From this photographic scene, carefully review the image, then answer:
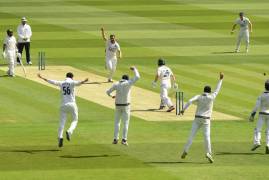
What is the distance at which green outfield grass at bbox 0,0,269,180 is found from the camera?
24.5m

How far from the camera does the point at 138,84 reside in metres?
39.2

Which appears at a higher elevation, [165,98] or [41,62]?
[165,98]

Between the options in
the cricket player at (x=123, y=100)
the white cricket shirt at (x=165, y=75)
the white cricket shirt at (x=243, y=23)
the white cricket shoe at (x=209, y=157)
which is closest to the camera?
the white cricket shoe at (x=209, y=157)

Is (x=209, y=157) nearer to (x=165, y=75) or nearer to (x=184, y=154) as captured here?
(x=184, y=154)

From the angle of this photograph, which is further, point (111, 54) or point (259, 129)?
point (111, 54)

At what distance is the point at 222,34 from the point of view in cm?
5644

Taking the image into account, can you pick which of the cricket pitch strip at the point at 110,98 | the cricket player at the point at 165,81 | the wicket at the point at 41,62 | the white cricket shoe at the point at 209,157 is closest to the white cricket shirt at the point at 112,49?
the cricket pitch strip at the point at 110,98

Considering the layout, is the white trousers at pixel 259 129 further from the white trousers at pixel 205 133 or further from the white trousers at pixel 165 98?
the white trousers at pixel 165 98

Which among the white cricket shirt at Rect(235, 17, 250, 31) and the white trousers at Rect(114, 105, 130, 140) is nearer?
the white trousers at Rect(114, 105, 130, 140)

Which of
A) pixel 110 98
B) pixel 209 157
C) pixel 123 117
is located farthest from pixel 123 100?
pixel 110 98

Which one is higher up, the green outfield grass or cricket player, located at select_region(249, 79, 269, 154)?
cricket player, located at select_region(249, 79, 269, 154)

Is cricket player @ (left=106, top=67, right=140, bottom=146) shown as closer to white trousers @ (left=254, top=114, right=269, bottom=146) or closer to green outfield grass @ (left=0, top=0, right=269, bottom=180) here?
green outfield grass @ (left=0, top=0, right=269, bottom=180)

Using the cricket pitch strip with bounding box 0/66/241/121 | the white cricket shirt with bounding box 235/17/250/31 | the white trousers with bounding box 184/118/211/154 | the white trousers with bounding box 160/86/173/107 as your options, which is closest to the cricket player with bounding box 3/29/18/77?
the cricket pitch strip with bounding box 0/66/241/121

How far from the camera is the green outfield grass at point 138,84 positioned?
80.5 ft
